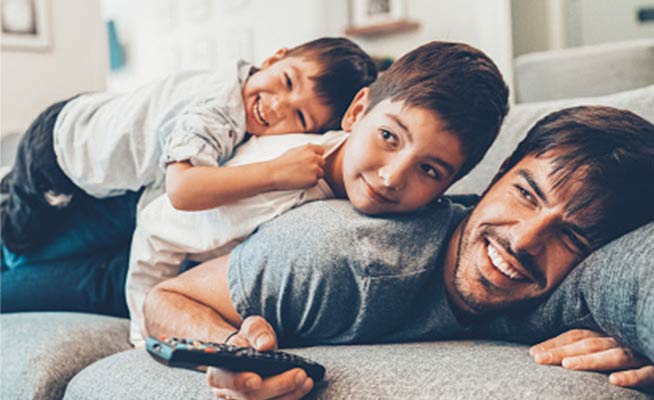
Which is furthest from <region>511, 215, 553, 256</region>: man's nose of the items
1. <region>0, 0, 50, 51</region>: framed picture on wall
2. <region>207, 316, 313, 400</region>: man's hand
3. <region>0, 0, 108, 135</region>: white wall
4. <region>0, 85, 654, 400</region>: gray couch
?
<region>0, 0, 50, 51</region>: framed picture on wall

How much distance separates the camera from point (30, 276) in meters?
1.73

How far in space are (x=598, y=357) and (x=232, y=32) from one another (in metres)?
3.97

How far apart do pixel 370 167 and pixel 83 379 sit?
0.61 metres

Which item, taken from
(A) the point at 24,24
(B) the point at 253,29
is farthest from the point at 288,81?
(B) the point at 253,29

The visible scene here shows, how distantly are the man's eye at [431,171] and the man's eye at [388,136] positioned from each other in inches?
2.5

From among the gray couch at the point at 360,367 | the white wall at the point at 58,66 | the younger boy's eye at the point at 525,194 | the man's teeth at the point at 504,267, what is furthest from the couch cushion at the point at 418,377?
the white wall at the point at 58,66

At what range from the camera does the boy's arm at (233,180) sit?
120 centimetres

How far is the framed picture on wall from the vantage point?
9.81 feet

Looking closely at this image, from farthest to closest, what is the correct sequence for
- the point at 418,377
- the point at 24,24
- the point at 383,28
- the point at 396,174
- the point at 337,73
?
the point at 383,28 → the point at 24,24 → the point at 337,73 → the point at 396,174 → the point at 418,377

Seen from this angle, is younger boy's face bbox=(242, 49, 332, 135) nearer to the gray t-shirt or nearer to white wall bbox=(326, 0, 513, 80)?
the gray t-shirt

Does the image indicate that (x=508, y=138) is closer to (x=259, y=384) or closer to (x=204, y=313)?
(x=204, y=313)

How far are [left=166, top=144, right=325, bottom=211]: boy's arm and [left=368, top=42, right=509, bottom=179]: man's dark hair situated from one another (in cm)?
19

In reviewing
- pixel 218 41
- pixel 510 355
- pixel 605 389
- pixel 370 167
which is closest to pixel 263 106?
pixel 370 167

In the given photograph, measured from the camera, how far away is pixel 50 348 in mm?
1353
